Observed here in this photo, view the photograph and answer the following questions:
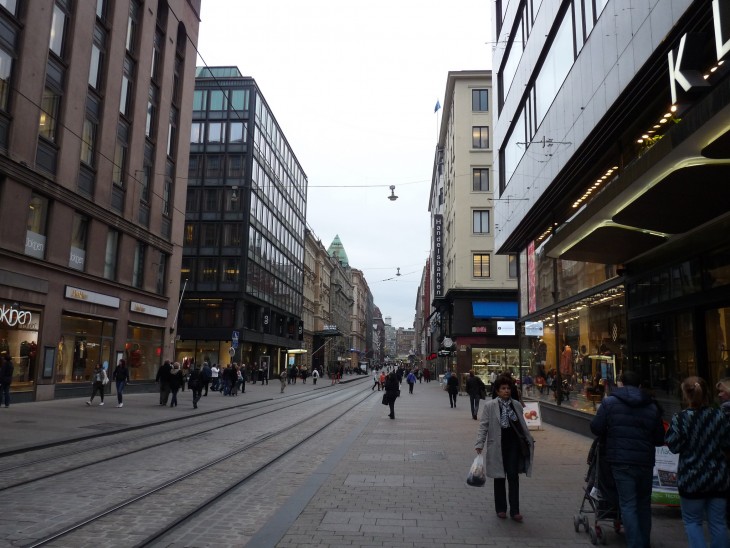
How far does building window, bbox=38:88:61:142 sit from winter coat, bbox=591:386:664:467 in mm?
22287

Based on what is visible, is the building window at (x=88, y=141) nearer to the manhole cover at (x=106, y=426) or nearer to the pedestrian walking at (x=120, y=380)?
the pedestrian walking at (x=120, y=380)

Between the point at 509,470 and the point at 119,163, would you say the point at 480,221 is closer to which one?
the point at 119,163

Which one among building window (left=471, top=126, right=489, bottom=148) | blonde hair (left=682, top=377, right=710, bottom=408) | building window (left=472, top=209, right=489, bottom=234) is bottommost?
blonde hair (left=682, top=377, right=710, bottom=408)

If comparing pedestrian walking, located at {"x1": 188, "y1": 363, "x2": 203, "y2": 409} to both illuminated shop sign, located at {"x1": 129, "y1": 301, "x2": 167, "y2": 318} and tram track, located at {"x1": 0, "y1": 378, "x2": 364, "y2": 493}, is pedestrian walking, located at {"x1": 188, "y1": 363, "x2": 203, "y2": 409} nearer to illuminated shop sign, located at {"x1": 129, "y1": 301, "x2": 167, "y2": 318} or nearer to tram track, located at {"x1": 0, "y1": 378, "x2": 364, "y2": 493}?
tram track, located at {"x1": 0, "y1": 378, "x2": 364, "y2": 493}

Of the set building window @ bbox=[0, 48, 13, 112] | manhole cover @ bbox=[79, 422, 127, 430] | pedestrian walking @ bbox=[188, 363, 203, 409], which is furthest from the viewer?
pedestrian walking @ bbox=[188, 363, 203, 409]

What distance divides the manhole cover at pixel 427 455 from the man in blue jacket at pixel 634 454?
6.48m

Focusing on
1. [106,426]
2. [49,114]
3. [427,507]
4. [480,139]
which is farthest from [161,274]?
[427,507]

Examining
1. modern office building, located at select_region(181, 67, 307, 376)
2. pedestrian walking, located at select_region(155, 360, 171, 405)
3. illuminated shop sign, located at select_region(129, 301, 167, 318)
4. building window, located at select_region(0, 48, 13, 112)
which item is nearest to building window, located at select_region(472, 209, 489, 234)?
modern office building, located at select_region(181, 67, 307, 376)

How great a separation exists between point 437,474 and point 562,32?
1288 cm

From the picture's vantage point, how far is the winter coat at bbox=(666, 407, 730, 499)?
4711mm

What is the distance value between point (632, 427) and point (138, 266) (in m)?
28.5

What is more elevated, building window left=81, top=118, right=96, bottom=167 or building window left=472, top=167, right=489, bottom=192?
building window left=472, top=167, right=489, bottom=192

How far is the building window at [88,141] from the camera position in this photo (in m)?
24.7

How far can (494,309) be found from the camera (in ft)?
142
